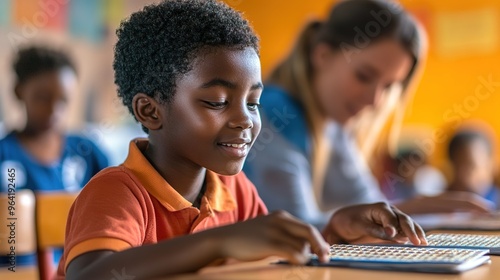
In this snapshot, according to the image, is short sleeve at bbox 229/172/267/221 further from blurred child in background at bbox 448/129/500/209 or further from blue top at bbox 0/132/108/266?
blurred child in background at bbox 448/129/500/209

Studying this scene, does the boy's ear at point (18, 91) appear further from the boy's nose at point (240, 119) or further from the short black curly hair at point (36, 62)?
the boy's nose at point (240, 119)

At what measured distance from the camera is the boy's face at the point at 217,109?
79cm

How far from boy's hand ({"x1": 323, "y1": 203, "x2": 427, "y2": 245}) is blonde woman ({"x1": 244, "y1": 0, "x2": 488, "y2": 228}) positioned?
48cm

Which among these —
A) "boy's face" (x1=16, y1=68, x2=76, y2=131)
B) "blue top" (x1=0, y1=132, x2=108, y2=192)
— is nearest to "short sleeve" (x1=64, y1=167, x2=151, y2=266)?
"blue top" (x1=0, y1=132, x2=108, y2=192)

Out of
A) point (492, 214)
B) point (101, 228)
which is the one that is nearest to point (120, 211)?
point (101, 228)

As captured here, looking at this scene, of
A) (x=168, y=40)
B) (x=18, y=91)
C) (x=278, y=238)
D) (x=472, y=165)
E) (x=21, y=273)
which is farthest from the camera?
(x=472, y=165)

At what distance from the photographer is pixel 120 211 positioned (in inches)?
29.5

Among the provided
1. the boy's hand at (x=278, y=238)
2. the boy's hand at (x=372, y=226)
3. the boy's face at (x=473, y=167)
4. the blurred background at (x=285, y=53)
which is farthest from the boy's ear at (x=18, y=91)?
the boy's face at (x=473, y=167)

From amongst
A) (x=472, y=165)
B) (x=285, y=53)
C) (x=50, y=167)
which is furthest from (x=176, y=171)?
(x=285, y=53)

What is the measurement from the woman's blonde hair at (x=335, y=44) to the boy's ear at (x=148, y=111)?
0.81 meters

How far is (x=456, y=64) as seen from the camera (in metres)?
4.09

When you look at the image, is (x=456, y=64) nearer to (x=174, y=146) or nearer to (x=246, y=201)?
(x=246, y=201)

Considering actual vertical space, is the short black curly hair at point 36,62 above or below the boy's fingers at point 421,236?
above

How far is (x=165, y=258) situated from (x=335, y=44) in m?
1.07
